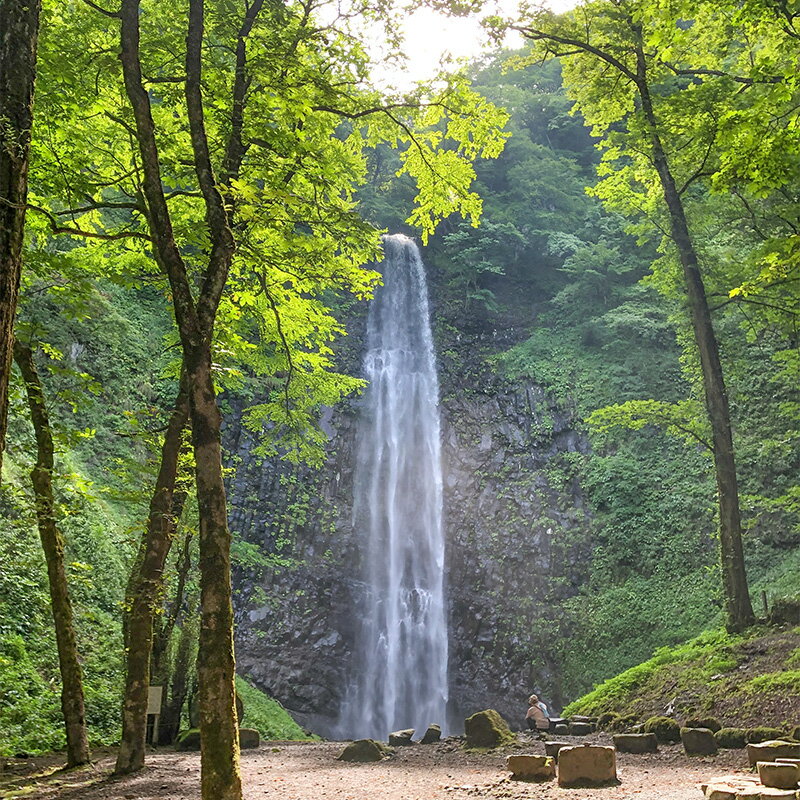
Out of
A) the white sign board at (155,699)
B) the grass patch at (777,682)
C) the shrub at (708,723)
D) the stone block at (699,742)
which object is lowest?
the stone block at (699,742)

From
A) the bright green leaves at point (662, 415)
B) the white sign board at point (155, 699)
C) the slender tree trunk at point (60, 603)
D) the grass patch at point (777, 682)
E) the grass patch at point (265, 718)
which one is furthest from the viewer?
the grass patch at point (265, 718)

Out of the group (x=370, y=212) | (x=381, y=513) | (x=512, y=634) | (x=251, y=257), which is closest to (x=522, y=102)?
(x=370, y=212)

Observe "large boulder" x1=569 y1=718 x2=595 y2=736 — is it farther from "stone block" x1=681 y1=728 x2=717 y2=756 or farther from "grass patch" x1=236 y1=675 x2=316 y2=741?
"grass patch" x1=236 y1=675 x2=316 y2=741

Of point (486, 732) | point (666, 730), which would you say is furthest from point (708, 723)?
point (486, 732)

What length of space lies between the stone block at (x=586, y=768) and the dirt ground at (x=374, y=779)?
0.13 m

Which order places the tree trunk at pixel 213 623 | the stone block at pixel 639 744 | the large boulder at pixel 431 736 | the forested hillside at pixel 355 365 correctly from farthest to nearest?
1. the large boulder at pixel 431 736
2. the stone block at pixel 639 744
3. the forested hillside at pixel 355 365
4. the tree trunk at pixel 213 623

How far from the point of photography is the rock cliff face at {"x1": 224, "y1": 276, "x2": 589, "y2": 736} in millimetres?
18078

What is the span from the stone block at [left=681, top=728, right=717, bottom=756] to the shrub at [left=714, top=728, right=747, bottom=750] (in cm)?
12

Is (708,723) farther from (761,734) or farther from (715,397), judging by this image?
(715,397)

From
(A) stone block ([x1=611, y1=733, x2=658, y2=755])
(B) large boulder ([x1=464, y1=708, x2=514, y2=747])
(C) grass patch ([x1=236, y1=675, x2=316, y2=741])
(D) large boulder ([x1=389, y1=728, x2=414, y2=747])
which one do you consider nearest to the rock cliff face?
(C) grass patch ([x1=236, y1=675, x2=316, y2=741])

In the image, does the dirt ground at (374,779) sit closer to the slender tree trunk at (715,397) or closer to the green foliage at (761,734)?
the green foliage at (761,734)

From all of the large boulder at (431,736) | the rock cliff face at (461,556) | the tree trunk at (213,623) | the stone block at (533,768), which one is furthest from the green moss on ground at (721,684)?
the rock cliff face at (461,556)

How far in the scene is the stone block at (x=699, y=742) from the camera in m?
6.69

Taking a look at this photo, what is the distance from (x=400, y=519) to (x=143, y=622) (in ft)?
50.4
